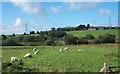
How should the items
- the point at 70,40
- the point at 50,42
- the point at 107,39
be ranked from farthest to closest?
the point at 70,40, the point at 50,42, the point at 107,39

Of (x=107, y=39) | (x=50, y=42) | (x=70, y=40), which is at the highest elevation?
(x=107, y=39)

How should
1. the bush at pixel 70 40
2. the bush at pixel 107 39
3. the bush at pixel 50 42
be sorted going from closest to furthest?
the bush at pixel 107 39 → the bush at pixel 50 42 → the bush at pixel 70 40

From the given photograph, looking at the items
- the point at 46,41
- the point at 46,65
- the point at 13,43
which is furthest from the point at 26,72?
the point at 46,41

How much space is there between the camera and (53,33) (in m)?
75.1

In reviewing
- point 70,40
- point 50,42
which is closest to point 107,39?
point 70,40

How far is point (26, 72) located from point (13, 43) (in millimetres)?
37016

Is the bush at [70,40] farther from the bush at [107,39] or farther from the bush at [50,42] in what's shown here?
the bush at [107,39]

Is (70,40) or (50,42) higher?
(70,40)

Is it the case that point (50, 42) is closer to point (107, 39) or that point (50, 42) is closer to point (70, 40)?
point (70, 40)

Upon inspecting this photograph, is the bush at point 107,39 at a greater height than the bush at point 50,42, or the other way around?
the bush at point 107,39

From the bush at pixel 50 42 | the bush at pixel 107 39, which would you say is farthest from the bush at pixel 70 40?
the bush at pixel 107 39

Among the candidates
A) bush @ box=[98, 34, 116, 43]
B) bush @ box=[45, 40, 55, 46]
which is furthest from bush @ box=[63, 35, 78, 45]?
bush @ box=[98, 34, 116, 43]

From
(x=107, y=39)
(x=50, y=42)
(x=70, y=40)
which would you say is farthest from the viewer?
(x=70, y=40)

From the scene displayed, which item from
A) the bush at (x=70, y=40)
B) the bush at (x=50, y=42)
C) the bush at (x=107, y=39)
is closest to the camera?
the bush at (x=107, y=39)
